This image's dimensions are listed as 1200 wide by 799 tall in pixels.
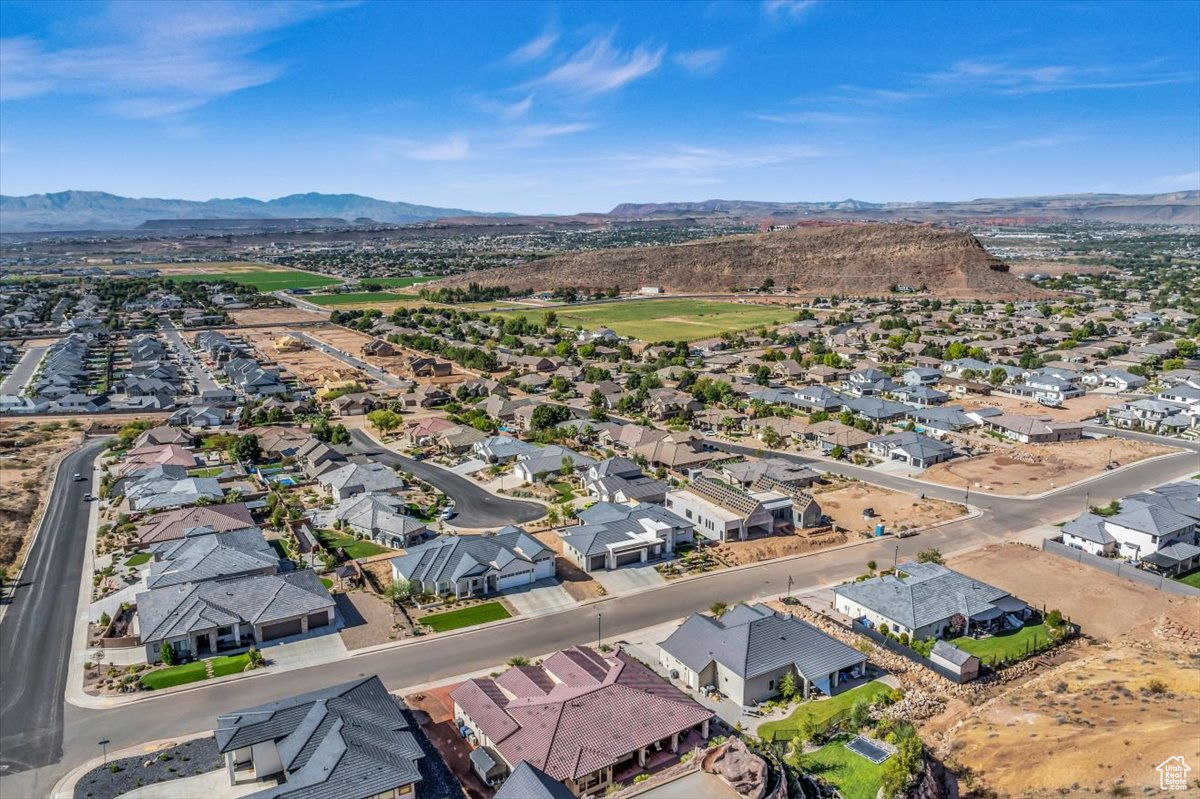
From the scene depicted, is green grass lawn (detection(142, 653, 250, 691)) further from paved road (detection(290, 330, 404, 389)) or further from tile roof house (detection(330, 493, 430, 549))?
paved road (detection(290, 330, 404, 389))

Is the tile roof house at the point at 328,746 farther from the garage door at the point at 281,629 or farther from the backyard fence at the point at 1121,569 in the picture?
the backyard fence at the point at 1121,569

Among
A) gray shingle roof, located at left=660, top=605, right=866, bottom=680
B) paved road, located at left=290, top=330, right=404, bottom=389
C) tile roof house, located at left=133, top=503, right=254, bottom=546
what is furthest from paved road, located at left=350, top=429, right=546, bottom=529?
paved road, located at left=290, top=330, right=404, bottom=389

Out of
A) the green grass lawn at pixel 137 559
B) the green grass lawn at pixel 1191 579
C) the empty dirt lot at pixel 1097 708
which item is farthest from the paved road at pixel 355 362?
the green grass lawn at pixel 1191 579

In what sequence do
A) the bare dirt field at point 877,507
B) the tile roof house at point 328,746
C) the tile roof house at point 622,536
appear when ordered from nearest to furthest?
the tile roof house at point 328,746
the tile roof house at point 622,536
the bare dirt field at point 877,507

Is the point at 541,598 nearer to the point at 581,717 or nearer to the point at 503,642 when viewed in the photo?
the point at 503,642

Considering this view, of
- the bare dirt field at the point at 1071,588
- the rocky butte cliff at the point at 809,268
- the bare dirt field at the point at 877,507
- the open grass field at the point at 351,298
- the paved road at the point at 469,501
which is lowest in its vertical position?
the bare dirt field at the point at 1071,588
